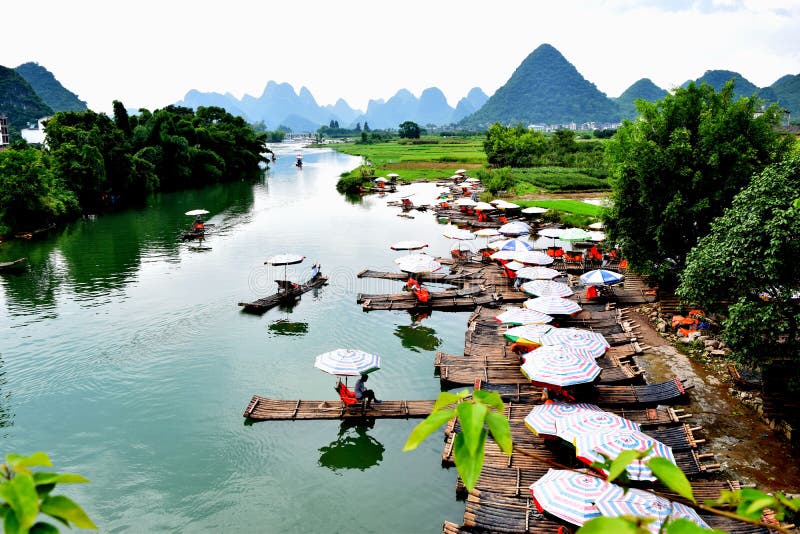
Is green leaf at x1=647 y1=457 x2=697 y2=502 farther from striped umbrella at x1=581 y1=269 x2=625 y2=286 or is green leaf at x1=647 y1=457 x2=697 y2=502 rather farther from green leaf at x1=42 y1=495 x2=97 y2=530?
striped umbrella at x1=581 y1=269 x2=625 y2=286

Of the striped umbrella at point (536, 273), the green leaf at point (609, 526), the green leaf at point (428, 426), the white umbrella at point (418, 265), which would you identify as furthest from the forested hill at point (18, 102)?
the green leaf at point (609, 526)

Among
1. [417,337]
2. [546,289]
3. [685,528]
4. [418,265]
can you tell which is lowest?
[417,337]

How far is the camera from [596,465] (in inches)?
82.0

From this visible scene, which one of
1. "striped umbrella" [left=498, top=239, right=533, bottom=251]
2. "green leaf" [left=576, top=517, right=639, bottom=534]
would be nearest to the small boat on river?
"striped umbrella" [left=498, top=239, right=533, bottom=251]

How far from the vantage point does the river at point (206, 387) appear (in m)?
12.0

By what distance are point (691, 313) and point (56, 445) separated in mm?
21573

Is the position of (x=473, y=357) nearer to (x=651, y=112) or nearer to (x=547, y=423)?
(x=547, y=423)

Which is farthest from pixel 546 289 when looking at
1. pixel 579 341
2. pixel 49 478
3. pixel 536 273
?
pixel 49 478

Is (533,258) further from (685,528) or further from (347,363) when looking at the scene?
(685,528)

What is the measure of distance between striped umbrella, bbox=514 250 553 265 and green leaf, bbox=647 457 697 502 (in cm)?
2378

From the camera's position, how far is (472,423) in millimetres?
1853

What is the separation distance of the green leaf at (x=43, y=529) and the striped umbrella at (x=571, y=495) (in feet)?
30.0

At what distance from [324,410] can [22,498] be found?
1374 cm

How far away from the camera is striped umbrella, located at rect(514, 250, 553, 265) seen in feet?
82.2
